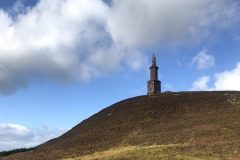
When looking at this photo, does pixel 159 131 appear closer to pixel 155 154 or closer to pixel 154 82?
pixel 155 154

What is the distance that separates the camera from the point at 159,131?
67.1 meters

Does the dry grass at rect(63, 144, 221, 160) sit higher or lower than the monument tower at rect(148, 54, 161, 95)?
lower

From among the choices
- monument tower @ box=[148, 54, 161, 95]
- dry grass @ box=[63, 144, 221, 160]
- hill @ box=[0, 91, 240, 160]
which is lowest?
dry grass @ box=[63, 144, 221, 160]

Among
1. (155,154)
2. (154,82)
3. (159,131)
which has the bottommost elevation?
(155,154)

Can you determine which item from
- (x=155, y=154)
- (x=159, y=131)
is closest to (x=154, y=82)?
(x=159, y=131)

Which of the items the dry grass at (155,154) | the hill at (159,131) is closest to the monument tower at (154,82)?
the hill at (159,131)

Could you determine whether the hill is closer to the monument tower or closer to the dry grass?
the dry grass

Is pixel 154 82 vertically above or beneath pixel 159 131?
above

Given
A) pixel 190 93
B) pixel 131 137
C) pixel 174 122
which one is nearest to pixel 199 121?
pixel 174 122

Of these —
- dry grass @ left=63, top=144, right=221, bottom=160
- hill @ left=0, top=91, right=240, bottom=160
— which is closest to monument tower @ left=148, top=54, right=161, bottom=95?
hill @ left=0, top=91, right=240, bottom=160

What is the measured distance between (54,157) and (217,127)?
2300 cm

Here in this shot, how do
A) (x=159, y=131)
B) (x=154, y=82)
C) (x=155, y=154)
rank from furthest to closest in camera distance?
(x=154, y=82), (x=159, y=131), (x=155, y=154)

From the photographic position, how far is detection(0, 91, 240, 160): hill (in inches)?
2077

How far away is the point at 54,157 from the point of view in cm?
6228
